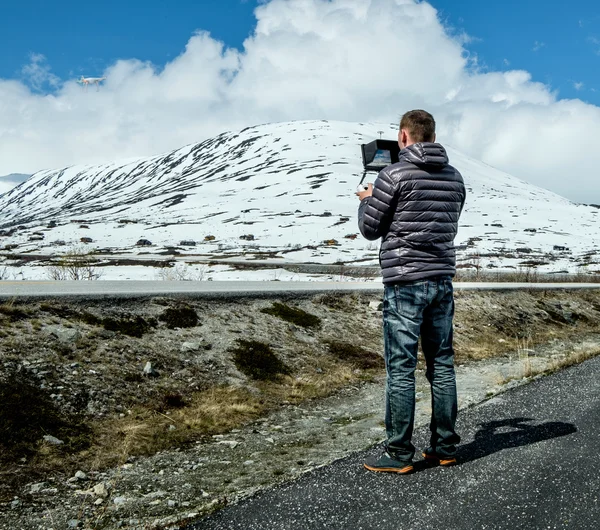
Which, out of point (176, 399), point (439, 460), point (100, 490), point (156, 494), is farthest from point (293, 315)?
point (439, 460)

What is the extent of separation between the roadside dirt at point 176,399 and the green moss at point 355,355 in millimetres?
38

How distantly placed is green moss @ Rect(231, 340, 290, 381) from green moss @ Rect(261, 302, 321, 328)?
142 cm

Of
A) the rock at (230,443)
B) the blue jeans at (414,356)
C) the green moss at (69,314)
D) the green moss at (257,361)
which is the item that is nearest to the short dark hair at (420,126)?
the blue jeans at (414,356)

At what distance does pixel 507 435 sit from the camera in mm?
4887

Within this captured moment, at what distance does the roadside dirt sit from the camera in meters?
4.59

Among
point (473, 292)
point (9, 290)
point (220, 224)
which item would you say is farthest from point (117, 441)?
point (220, 224)

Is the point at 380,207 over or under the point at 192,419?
over

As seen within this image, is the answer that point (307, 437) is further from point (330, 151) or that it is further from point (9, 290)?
point (330, 151)

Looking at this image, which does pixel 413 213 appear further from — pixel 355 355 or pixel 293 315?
pixel 293 315

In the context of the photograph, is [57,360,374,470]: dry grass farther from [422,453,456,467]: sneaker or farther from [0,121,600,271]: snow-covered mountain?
[0,121,600,271]: snow-covered mountain

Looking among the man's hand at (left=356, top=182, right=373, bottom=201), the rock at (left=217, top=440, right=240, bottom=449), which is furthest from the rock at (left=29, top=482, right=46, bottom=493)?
the man's hand at (left=356, top=182, right=373, bottom=201)

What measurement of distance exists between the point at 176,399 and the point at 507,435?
412cm

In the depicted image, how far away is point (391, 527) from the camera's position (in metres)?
3.26

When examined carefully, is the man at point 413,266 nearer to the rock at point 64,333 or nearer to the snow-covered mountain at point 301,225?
the rock at point 64,333
